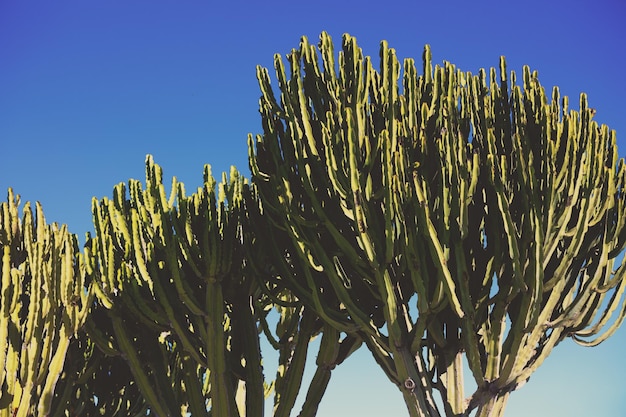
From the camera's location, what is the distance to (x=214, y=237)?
7.11 meters

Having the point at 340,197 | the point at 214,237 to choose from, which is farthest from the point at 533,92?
the point at 214,237

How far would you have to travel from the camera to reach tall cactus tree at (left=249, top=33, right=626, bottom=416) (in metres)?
5.63

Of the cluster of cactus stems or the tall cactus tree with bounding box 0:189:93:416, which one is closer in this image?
the cluster of cactus stems

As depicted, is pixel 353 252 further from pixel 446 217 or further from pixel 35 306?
pixel 35 306

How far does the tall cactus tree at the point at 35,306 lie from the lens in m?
6.41

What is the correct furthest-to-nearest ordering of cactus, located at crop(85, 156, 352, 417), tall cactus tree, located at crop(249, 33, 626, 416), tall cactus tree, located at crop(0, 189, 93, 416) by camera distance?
cactus, located at crop(85, 156, 352, 417)
tall cactus tree, located at crop(0, 189, 93, 416)
tall cactus tree, located at crop(249, 33, 626, 416)

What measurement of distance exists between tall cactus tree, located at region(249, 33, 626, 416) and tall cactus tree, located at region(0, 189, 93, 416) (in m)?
2.41

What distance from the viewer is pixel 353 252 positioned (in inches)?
242

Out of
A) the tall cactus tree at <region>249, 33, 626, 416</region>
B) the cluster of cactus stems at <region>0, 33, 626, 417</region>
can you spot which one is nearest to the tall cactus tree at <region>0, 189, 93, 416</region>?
the cluster of cactus stems at <region>0, 33, 626, 417</region>

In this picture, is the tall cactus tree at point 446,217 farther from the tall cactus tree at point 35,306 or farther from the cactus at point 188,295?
the tall cactus tree at point 35,306

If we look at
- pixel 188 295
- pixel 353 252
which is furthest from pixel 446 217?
pixel 188 295

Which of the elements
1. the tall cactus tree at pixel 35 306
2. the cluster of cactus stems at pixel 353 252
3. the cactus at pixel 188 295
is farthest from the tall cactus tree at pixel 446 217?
the tall cactus tree at pixel 35 306

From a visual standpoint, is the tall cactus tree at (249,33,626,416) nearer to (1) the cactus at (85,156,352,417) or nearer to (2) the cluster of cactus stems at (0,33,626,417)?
(2) the cluster of cactus stems at (0,33,626,417)

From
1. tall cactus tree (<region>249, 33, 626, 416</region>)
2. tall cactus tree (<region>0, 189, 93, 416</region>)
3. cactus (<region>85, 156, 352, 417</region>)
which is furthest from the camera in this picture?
cactus (<region>85, 156, 352, 417</region>)
